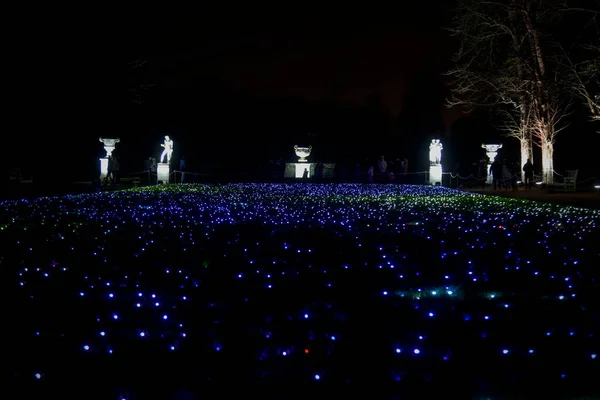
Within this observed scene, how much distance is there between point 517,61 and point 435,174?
25.6 feet

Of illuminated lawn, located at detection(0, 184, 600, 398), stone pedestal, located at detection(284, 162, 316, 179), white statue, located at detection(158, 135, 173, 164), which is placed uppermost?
white statue, located at detection(158, 135, 173, 164)

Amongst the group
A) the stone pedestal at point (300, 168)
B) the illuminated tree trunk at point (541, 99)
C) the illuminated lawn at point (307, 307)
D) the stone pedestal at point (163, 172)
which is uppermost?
the illuminated tree trunk at point (541, 99)

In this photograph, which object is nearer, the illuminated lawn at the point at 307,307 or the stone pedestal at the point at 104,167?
the illuminated lawn at the point at 307,307

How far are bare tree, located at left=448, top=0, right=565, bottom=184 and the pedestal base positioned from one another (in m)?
3.84

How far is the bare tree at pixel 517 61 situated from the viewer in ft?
100

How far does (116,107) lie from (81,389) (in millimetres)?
21580

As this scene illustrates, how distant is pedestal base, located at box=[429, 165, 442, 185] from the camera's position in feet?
116

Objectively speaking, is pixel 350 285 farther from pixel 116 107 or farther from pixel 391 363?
pixel 116 107

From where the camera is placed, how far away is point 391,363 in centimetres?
395

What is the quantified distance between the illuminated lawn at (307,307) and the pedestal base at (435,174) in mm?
24769

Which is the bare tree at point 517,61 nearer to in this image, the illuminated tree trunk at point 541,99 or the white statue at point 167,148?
the illuminated tree trunk at point 541,99

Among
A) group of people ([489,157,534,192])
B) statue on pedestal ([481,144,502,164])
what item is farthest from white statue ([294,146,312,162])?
group of people ([489,157,534,192])

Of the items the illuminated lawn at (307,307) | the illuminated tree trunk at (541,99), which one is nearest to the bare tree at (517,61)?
the illuminated tree trunk at (541,99)

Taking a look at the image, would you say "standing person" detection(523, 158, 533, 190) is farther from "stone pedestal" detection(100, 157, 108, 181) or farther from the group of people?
"stone pedestal" detection(100, 157, 108, 181)
